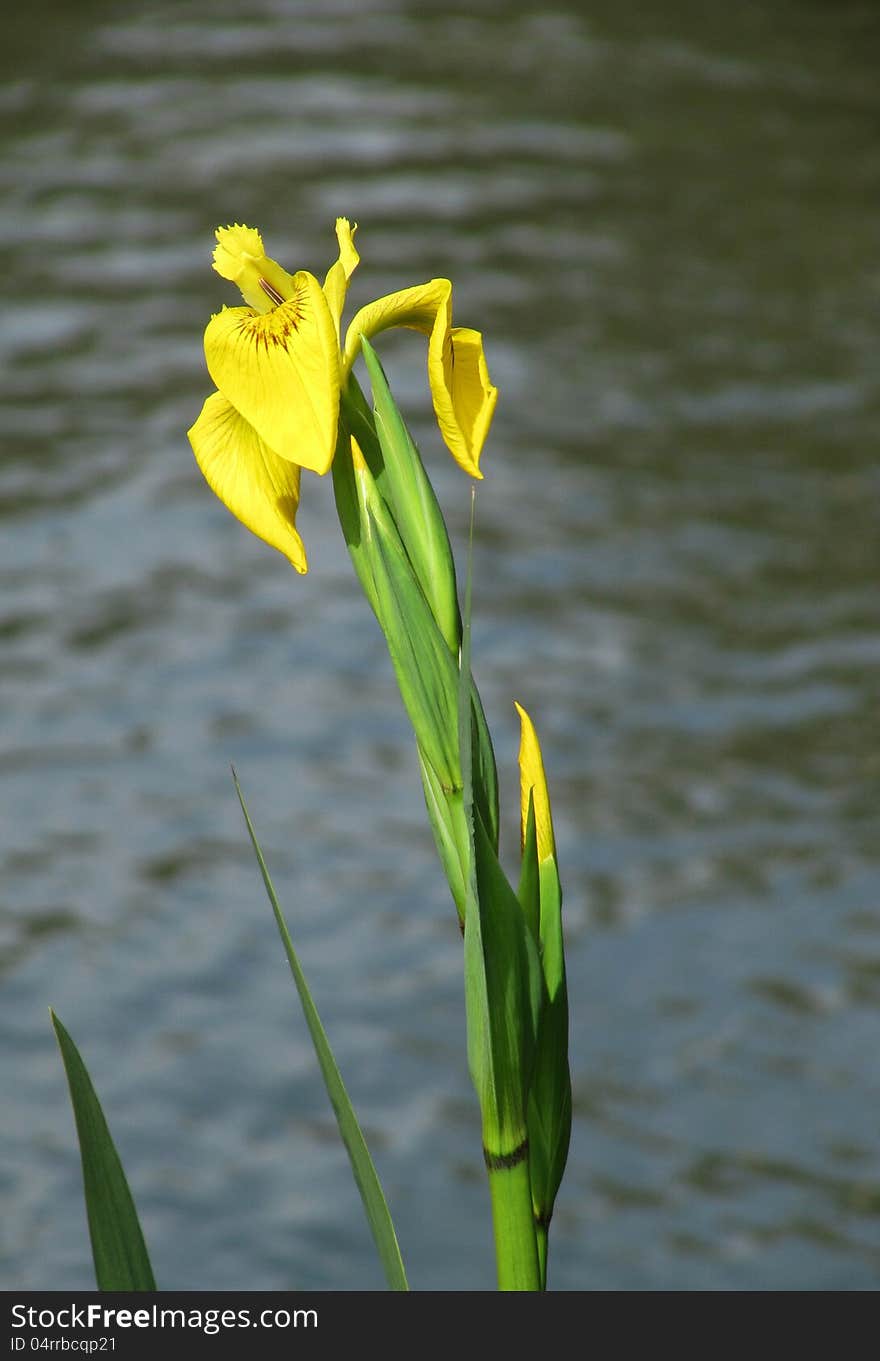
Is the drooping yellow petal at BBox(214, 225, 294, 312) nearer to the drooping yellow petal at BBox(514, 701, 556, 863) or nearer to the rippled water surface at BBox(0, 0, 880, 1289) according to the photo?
the drooping yellow petal at BBox(514, 701, 556, 863)

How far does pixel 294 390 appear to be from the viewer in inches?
13.2

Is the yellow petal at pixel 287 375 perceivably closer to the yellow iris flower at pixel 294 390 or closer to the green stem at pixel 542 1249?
the yellow iris flower at pixel 294 390

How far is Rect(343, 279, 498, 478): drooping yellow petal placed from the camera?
354 mm

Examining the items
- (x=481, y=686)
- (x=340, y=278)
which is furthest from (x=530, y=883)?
(x=481, y=686)

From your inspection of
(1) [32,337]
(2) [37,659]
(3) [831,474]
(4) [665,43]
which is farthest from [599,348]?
(4) [665,43]

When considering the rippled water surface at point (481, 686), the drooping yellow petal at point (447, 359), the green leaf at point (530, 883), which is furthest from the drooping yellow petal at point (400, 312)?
the rippled water surface at point (481, 686)

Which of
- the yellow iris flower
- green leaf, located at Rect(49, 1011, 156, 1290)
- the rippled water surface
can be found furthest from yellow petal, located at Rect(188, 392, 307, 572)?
the rippled water surface

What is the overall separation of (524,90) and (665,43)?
1.74 feet

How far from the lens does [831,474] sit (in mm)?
2525

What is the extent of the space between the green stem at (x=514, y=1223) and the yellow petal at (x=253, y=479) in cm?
13

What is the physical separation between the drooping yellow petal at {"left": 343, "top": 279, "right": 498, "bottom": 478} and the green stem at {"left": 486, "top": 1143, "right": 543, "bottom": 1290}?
5.4 inches

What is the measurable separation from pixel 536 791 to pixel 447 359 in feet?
0.31

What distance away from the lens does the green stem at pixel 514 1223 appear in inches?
12.7

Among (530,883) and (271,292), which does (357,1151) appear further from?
(271,292)
